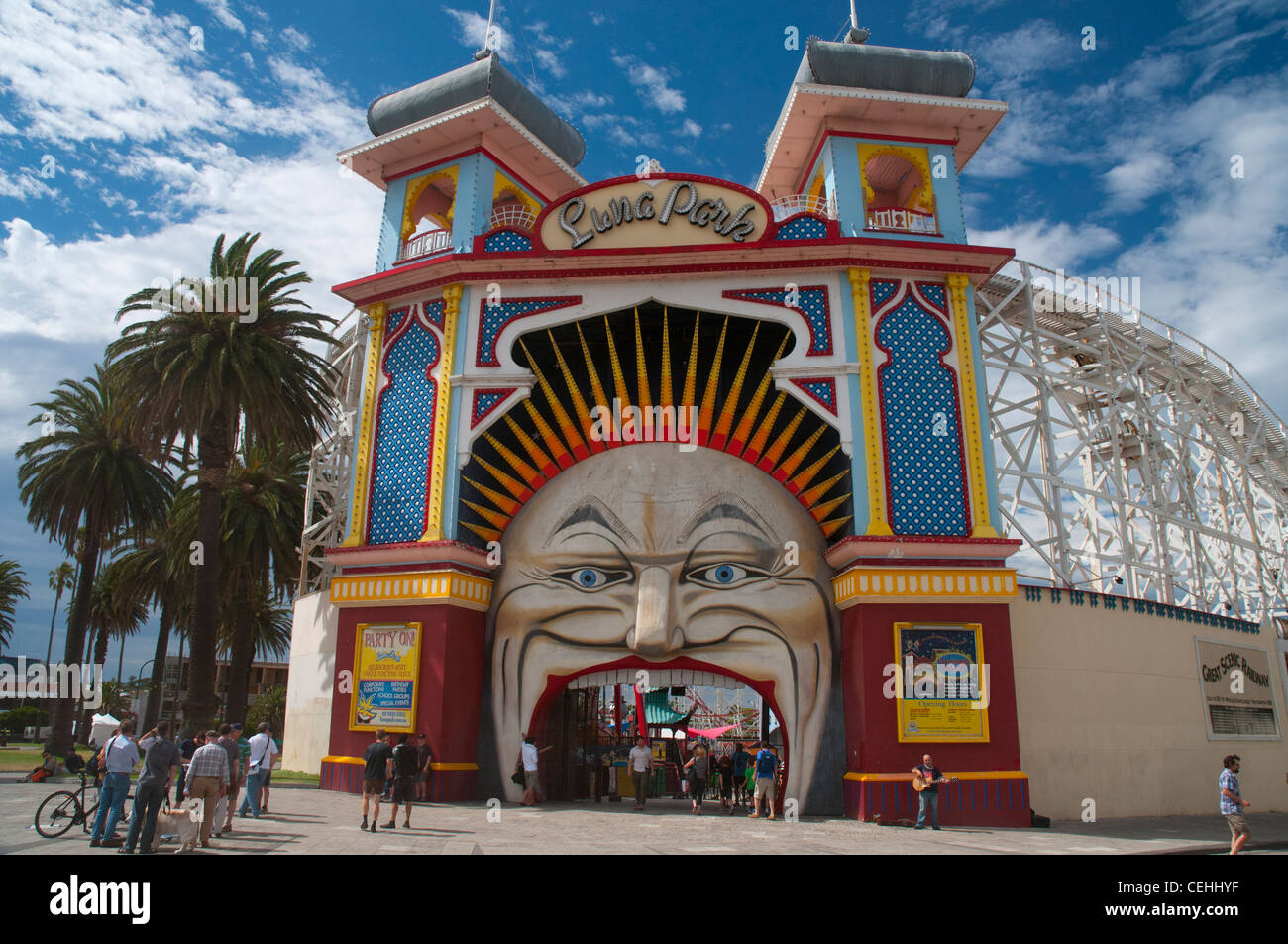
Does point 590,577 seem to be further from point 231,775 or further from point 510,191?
point 510,191

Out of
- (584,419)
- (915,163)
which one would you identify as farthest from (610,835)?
(915,163)

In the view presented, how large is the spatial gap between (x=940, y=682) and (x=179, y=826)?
13562 mm

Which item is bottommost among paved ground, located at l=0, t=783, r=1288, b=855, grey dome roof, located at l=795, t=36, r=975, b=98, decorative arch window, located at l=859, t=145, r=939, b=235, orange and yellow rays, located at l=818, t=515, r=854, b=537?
paved ground, located at l=0, t=783, r=1288, b=855

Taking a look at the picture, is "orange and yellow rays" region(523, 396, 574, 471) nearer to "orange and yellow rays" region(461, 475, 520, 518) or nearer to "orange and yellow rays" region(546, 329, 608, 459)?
"orange and yellow rays" region(546, 329, 608, 459)

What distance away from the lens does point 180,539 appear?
108 ft

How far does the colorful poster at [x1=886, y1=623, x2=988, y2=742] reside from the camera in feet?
57.8

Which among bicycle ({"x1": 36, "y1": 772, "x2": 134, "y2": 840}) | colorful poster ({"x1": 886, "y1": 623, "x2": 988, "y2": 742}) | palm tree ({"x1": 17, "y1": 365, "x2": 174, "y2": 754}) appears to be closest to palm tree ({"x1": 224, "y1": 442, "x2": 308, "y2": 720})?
palm tree ({"x1": 17, "y1": 365, "x2": 174, "y2": 754})

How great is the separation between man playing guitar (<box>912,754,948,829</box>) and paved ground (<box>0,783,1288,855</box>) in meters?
0.35

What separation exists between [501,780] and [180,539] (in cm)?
1981

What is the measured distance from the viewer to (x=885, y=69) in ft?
72.9

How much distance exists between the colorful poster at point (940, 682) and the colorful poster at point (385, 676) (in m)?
10.0
